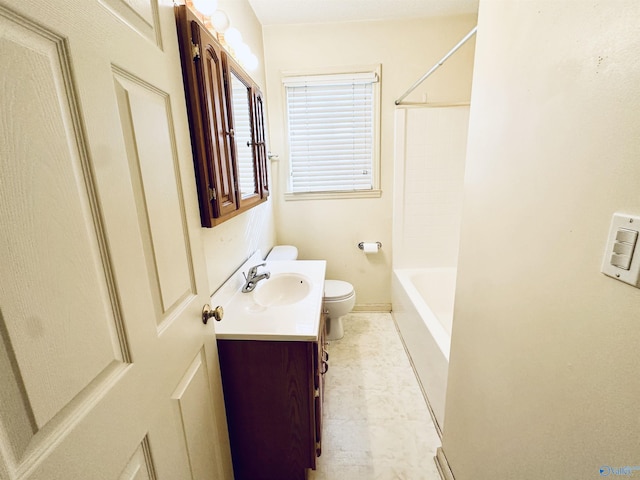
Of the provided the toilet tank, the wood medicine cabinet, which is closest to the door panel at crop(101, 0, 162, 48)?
the wood medicine cabinet

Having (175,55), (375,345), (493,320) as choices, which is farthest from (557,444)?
(375,345)

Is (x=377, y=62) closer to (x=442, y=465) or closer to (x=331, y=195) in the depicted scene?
(x=331, y=195)

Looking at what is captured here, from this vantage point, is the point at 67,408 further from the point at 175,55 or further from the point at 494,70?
the point at 494,70

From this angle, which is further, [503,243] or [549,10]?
[503,243]

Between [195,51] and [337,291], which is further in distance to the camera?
[337,291]

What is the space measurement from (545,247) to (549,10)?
533 millimetres

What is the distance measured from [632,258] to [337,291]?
1878mm

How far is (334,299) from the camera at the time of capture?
2186 mm

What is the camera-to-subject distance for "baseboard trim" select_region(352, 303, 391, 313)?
9.11ft

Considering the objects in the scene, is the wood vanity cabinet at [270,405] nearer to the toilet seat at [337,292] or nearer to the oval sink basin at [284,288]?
the oval sink basin at [284,288]

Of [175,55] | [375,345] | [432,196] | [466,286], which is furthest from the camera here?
[432,196]

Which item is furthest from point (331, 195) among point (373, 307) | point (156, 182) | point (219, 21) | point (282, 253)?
point (156, 182)

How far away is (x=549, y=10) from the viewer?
0.62 m

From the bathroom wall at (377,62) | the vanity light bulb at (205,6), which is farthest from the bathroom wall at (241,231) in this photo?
the vanity light bulb at (205,6)
